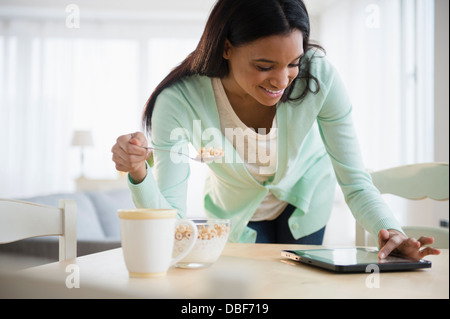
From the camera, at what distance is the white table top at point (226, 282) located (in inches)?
17.9

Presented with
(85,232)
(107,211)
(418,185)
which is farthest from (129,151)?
(107,211)

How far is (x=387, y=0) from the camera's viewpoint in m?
2.96

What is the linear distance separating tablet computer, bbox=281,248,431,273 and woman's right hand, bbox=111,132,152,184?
239mm

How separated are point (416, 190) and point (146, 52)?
366 cm

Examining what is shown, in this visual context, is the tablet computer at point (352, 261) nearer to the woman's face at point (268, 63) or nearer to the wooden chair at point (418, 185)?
the woman's face at point (268, 63)

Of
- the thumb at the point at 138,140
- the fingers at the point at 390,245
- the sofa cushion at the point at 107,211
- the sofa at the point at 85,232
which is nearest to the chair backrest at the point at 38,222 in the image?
the thumb at the point at 138,140

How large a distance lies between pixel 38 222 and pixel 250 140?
44 centimetres

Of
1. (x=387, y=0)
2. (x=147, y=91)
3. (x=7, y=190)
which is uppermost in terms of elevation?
(x=387, y=0)

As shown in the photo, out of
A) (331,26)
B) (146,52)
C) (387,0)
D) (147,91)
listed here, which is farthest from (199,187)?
(387,0)

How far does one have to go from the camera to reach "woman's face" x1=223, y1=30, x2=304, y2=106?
79 cm

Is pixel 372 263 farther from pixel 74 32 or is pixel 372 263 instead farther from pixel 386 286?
pixel 74 32

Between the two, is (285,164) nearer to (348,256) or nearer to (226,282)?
(348,256)

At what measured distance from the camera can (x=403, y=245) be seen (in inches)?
26.6

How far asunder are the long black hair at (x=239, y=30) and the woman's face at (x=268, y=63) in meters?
0.01
